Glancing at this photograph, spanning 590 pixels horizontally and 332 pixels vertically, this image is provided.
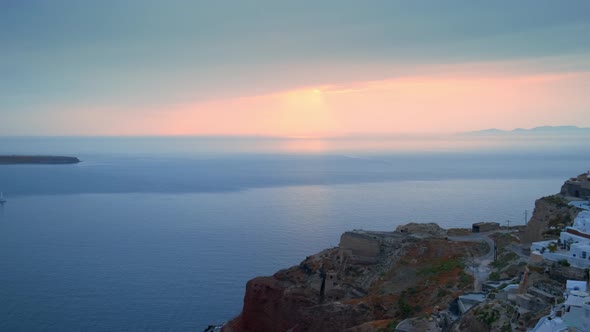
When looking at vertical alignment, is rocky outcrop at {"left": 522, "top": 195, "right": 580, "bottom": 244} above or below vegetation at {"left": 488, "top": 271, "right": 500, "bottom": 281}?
above

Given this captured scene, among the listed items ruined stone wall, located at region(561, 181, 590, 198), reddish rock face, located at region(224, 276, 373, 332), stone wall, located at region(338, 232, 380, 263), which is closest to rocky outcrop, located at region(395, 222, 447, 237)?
stone wall, located at region(338, 232, 380, 263)

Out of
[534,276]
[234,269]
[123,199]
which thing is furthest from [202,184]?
[534,276]

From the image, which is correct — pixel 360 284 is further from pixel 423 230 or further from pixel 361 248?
pixel 423 230

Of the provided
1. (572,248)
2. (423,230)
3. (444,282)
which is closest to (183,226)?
(423,230)

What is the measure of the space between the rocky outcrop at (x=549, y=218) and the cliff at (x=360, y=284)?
3.15 m

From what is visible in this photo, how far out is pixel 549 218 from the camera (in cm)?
3075

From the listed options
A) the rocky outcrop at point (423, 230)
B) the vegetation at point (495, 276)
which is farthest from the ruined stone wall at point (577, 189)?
the vegetation at point (495, 276)

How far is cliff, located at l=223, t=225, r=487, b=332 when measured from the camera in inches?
1064

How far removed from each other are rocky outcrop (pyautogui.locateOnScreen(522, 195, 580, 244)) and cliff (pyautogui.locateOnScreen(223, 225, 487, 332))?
315cm

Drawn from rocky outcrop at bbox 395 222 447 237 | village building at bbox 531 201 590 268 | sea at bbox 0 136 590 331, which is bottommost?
sea at bbox 0 136 590 331

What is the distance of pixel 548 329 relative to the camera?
47.2 feet

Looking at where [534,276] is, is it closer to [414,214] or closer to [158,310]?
[158,310]

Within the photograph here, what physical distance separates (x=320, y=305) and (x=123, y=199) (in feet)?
259

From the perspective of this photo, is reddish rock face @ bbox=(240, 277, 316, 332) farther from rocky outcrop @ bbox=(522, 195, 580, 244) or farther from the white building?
the white building
